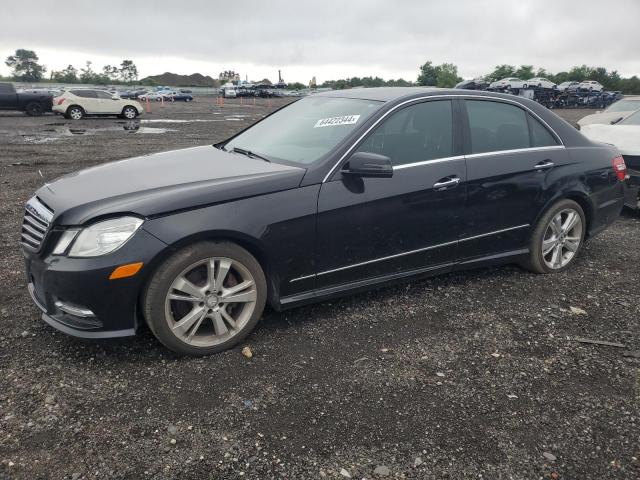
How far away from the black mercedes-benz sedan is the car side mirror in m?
0.01

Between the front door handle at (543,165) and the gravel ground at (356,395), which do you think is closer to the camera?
the gravel ground at (356,395)

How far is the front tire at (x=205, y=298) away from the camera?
302cm

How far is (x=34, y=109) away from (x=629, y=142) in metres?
25.2

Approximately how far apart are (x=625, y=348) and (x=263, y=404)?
2517 millimetres

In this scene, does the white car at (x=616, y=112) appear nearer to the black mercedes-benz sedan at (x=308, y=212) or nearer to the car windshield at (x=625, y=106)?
the car windshield at (x=625, y=106)

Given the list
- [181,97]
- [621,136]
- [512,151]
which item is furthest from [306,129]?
[181,97]

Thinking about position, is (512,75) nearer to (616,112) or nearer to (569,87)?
(569,87)

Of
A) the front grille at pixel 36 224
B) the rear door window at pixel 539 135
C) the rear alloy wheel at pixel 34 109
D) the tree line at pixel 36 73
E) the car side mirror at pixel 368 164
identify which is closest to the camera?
the front grille at pixel 36 224

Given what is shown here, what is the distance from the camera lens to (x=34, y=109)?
24062mm

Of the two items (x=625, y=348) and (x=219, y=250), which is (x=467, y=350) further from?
(x=219, y=250)

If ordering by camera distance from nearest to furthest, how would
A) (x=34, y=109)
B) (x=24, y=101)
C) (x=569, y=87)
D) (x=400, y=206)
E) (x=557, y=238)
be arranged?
1. (x=400, y=206)
2. (x=557, y=238)
3. (x=24, y=101)
4. (x=34, y=109)
5. (x=569, y=87)

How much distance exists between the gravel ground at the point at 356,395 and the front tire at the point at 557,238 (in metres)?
0.40

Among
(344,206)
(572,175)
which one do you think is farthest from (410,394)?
(572,175)

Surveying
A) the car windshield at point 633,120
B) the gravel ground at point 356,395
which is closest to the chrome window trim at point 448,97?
the gravel ground at point 356,395
